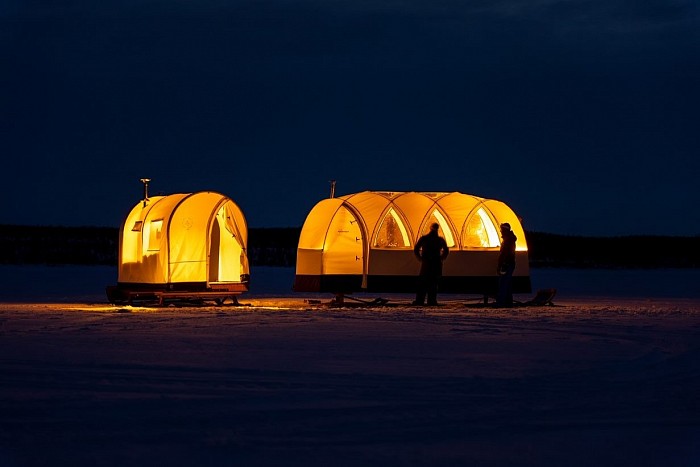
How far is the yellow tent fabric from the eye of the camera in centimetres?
2155

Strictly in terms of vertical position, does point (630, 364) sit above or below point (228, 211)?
below

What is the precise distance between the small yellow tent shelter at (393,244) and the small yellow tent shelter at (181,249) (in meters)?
1.59

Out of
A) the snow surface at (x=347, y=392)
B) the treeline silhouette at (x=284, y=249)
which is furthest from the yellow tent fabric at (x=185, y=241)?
the treeline silhouette at (x=284, y=249)

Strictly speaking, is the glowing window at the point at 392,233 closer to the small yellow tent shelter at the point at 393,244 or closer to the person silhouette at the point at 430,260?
the small yellow tent shelter at the point at 393,244

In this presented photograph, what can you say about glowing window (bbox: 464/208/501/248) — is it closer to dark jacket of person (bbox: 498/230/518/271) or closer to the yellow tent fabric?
dark jacket of person (bbox: 498/230/518/271)

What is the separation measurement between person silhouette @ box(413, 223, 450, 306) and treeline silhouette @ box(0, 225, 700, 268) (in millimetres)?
32498

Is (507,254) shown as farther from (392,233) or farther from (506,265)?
(392,233)

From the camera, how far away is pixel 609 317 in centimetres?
1828

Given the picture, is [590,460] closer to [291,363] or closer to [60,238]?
[291,363]

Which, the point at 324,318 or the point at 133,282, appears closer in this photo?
the point at 324,318

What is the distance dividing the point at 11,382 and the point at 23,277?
28.0 m

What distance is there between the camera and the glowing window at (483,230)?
23.5m

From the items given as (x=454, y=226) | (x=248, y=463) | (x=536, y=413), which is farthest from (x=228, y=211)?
(x=248, y=463)

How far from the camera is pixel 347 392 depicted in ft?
30.2
